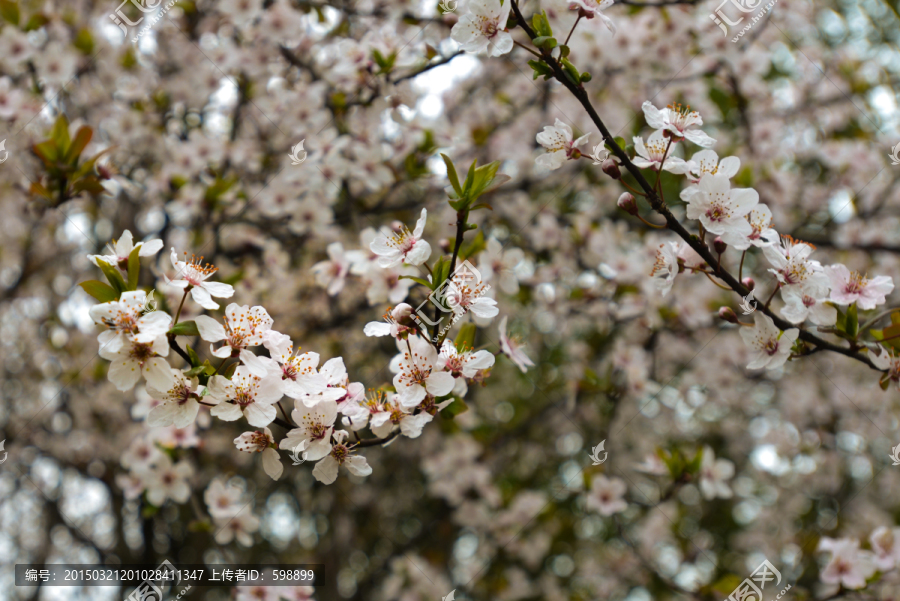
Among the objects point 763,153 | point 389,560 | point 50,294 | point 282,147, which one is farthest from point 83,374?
point 763,153

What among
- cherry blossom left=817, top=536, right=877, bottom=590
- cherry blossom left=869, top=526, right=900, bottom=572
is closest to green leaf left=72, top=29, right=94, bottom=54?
cherry blossom left=817, top=536, right=877, bottom=590

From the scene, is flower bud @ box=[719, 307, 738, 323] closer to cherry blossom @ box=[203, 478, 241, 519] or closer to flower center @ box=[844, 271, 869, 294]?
flower center @ box=[844, 271, 869, 294]

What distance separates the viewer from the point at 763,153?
160 inches

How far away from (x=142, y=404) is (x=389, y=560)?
281 centimetres

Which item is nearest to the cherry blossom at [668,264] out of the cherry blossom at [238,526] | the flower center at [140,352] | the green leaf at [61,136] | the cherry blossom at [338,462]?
the cherry blossom at [338,462]

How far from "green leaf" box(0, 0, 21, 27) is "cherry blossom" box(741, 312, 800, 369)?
11.4ft

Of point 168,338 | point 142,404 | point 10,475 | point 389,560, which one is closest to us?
point 168,338

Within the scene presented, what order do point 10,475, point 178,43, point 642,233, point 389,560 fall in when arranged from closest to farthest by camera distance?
point 178,43 < point 642,233 < point 389,560 < point 10,475

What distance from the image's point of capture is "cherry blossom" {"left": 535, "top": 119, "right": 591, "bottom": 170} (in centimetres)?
148

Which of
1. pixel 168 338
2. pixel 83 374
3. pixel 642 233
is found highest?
pixel 168 338

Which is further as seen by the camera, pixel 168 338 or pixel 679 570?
pixel 679 570

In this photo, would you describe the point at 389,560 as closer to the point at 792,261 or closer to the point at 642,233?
the point at 642,233

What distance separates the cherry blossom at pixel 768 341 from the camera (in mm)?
1411

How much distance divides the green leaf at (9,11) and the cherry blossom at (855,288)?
11.8 ft
